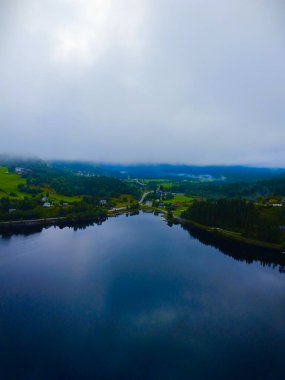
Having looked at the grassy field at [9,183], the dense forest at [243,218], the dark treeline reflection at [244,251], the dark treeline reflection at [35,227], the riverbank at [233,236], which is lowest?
the dark treeline reflection at [35,227]

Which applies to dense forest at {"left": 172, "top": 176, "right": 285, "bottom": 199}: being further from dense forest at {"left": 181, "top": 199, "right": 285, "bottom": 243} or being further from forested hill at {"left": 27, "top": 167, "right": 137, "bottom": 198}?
dense forest at {"left": 181, "top": 199, "right": 285, "bottom": 243}

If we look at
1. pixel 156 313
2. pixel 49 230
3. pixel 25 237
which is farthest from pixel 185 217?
pixel 156 313

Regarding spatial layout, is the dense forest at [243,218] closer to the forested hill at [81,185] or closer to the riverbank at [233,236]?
the riverbank at [233,236]

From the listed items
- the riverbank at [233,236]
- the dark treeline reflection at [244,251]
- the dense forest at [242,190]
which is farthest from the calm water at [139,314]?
the dense forest at [242,190]

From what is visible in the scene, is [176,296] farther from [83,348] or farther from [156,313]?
[83,348]

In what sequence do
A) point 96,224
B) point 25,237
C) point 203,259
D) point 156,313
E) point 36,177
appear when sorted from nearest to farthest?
point 156,313
point 203,259
point 25,237
point 96,224
point 36,177

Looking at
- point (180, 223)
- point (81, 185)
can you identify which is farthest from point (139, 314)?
point (81, 185)
